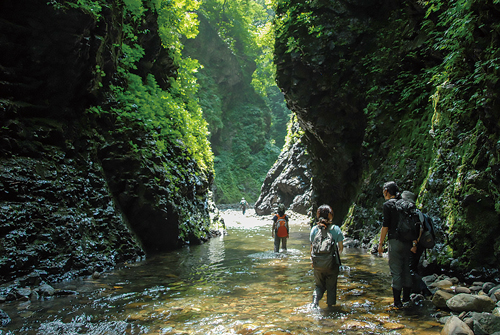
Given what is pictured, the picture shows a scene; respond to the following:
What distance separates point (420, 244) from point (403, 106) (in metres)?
7.79

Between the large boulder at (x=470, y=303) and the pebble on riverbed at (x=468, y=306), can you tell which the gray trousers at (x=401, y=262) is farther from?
the large boulder at (x=470, y=303)

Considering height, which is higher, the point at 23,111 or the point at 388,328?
the point at 23,111

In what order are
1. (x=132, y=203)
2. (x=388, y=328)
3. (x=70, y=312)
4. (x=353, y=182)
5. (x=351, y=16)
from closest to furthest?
(x=388, y=328)
(x=70, y=312)
(x=132, y=203)
(x=351, y=16)
(x=353, y=182)

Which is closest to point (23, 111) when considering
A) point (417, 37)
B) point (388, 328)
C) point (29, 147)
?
point (29, 147)

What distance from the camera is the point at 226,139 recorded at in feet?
157

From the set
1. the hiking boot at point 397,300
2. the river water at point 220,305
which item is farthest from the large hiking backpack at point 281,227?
the hiking boot at point 397,300

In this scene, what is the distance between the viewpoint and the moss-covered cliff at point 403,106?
537cm

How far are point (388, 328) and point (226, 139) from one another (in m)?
44.6

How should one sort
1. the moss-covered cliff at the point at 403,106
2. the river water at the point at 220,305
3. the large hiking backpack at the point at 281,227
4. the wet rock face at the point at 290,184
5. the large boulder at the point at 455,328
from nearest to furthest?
the large boulder at the point at 455,328 → the river water at the point at 220,305 → the moss-covered cliff at the point at 403,106 → the large hiking backpack at the point at 281,227 → the wet rock face at the point at 290,184

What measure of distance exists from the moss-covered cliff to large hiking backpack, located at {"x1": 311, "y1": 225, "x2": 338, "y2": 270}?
8.27 ft

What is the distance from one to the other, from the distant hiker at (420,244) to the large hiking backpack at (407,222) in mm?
98

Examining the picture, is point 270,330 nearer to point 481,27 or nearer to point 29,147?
point 481,27

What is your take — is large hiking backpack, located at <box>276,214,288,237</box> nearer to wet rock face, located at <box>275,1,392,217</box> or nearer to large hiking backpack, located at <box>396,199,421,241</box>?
wet rock face, located at <box>275,1,392,217</box>

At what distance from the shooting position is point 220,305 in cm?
533
